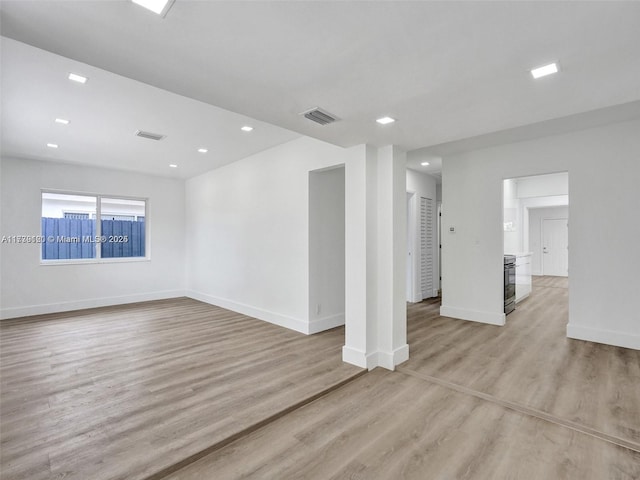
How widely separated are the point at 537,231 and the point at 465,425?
10831 millimetres

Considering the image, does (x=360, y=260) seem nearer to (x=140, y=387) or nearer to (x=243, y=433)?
(x=243, y=433)

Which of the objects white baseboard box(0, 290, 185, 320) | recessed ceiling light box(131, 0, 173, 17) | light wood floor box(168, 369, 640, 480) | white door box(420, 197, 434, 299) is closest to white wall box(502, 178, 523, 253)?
white door box(420, 197, 434, 299)

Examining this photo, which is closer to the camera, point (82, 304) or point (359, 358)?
point (359, 358)

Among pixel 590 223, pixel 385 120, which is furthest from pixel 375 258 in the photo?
pixel 590 223

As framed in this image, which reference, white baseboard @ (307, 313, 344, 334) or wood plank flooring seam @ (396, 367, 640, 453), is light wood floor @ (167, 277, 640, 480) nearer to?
wood plank flooring seam @ (396, 367, 640, 453)

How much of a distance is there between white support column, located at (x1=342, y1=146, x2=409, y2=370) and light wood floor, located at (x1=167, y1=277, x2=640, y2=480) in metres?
0.31

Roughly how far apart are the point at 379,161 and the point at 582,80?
1803mm

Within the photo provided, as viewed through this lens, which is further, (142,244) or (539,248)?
(539,248)

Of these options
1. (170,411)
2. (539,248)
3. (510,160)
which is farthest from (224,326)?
(539,248)

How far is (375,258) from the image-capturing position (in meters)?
3.46

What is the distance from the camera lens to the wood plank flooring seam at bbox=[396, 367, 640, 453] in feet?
6.94

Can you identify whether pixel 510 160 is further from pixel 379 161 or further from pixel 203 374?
pixel 203 374

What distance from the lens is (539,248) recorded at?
10781mm

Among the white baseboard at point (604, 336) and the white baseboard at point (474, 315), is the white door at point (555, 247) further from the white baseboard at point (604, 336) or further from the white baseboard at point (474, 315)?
the white baseboard at point (604, 336)
